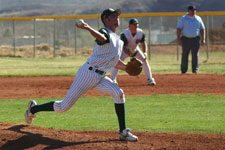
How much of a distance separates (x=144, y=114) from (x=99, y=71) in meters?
3.07

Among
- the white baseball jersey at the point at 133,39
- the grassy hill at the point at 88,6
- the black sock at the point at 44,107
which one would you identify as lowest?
the black sock at the point at 44,107

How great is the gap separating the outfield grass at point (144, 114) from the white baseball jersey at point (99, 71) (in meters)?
1.50

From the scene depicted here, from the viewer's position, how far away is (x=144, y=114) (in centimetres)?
975

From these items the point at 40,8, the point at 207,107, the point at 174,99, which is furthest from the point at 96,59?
the point at 40,8

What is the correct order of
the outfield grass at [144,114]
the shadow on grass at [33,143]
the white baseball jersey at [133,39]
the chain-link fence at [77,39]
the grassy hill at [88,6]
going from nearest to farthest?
the shadow on grass at [33,143], the outfield grass at [144,114], the white baseball jersey at [133,39], the chain-link fence at [77,39], the grassy hill at [88,6]

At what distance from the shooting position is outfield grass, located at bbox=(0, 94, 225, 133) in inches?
334

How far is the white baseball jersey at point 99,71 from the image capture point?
6.80 m

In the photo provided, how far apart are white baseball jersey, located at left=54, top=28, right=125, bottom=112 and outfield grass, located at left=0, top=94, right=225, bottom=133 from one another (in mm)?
1498

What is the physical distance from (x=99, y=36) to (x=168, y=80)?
916 cm

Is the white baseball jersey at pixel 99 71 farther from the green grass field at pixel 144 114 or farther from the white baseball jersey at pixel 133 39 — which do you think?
the white baseball jersey at pixel 133 39

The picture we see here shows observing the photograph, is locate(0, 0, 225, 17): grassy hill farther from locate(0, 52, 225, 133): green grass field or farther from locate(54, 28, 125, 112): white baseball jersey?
locate(54, 28, 125, 112): white baseball jersey

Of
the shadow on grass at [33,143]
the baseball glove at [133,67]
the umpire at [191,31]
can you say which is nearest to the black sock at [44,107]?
the shadow on grass at [33,143]

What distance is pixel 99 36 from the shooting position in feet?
21.3

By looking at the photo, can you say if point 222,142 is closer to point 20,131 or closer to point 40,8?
point 20,131
